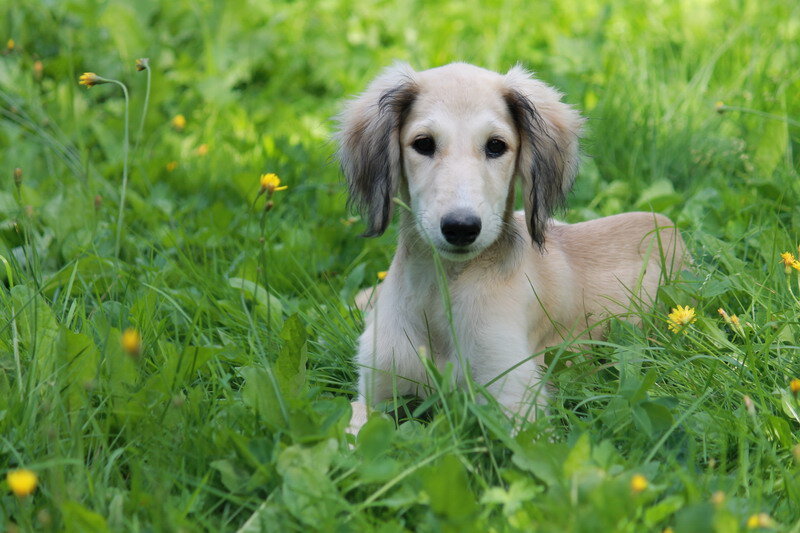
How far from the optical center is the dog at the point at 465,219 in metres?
3.08

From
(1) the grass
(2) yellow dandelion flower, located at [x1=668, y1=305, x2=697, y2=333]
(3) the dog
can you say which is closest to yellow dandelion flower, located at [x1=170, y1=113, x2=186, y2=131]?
(1) the grass

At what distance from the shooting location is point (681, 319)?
3168mm

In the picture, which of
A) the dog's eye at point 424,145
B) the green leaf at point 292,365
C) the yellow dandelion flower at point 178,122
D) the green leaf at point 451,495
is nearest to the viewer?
the green leaf at point 451,495

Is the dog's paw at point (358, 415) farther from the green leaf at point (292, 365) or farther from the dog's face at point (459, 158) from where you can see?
the dog's face at point (459, 158)

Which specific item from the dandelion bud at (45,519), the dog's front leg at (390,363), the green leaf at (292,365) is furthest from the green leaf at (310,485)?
the dog's front leg at (390,363)

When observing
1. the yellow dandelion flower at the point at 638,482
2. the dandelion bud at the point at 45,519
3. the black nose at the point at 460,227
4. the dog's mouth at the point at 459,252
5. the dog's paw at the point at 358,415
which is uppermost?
the black nose at the point at 460,227

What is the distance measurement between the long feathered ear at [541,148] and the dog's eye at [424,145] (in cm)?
35

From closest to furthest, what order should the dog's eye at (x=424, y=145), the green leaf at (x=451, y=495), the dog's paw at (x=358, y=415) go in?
1. the green leaf at (x=451, y=495)
2. the dog's paw at (x=358, y=415)
3. the dog's eye at (x=424, y=145)

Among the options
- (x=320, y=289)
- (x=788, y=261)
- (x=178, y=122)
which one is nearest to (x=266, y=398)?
(x=320, y=289)

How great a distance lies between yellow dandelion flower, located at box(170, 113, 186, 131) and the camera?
5.52 meters

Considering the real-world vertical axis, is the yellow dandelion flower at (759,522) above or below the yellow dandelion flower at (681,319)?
above

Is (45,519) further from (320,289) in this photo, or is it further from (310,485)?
(320,289)

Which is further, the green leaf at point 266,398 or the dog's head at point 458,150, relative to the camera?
the dog's head at point 458,150

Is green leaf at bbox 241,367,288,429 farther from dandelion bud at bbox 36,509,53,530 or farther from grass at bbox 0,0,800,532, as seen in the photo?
dandelion bud at bbox 36,509,53,530
